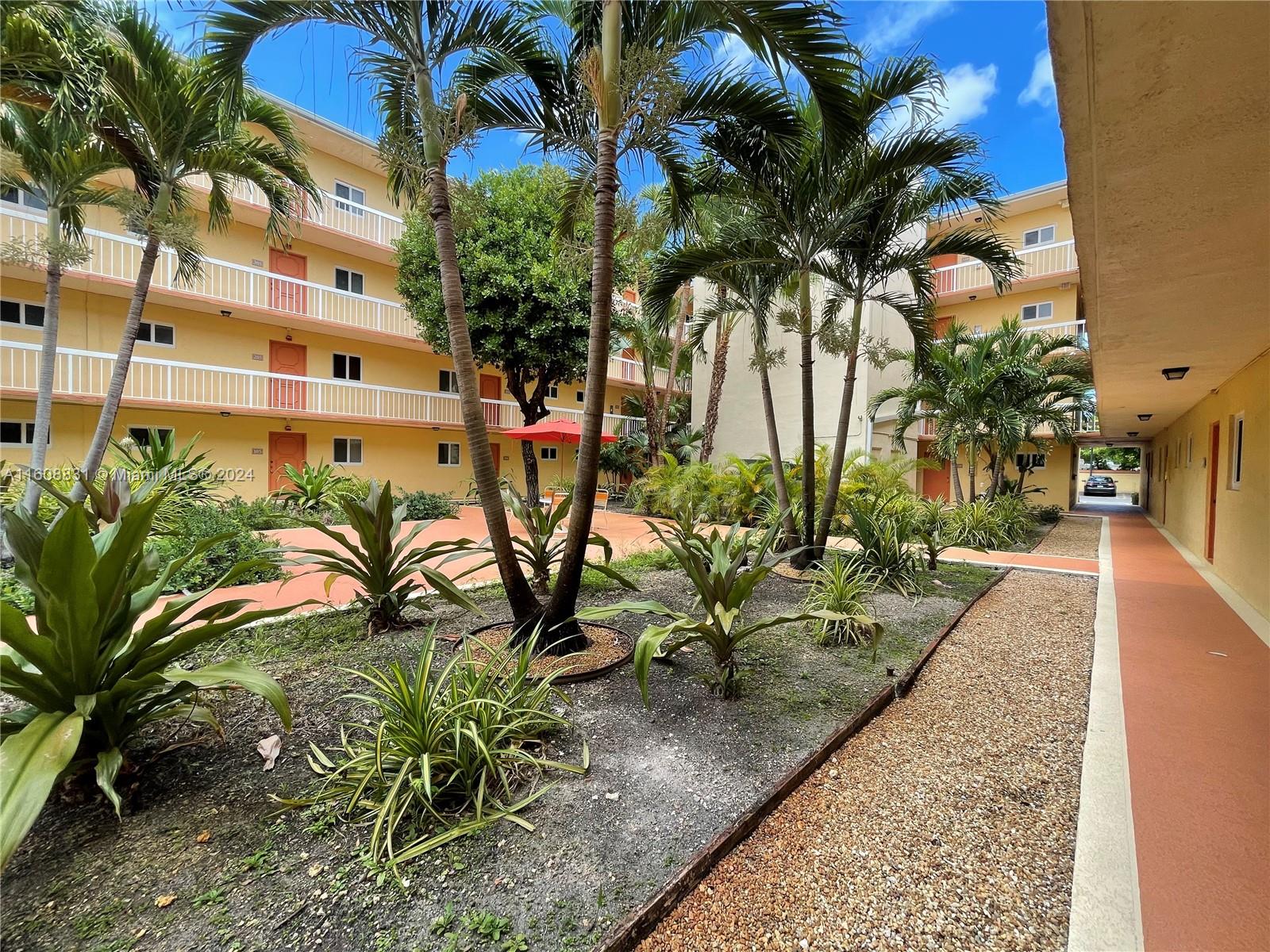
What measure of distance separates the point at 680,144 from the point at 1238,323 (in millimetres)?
5000

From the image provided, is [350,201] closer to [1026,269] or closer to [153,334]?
[153,334]

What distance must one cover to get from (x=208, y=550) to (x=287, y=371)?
446 inches

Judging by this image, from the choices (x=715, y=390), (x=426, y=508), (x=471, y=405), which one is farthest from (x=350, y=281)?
(x=471, y=405)

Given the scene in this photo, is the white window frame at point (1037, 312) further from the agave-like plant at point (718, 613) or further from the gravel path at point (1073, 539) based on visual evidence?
the agave-like plant at point (718, 613)

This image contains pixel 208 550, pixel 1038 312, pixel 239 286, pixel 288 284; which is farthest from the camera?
pixel 1038 312

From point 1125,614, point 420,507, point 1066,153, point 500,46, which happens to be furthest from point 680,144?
point 420,507

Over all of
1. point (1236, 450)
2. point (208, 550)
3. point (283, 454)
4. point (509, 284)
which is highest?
point (509, 284)

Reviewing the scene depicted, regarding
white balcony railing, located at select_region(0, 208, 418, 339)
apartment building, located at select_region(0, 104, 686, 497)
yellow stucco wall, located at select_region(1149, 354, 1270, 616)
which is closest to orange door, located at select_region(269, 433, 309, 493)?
apartment building, located at select_region(0, 104, 686, 497)

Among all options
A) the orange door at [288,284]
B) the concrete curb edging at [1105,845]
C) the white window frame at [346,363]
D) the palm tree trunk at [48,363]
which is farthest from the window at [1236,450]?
the white window frame at [346,363]

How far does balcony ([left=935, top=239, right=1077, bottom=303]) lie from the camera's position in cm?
1543

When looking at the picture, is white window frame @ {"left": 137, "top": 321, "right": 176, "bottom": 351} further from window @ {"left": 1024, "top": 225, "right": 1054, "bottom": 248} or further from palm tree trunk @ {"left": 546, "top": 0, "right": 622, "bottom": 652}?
window @ {"left": 1024, "top": 225, "right": 1054, "bottom": 248}

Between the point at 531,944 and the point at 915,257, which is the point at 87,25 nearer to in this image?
the point at 531,944

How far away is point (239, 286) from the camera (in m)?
12.1

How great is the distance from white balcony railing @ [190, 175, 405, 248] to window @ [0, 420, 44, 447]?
655cm
